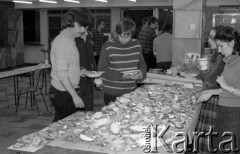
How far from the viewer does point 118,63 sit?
3645 millimetres

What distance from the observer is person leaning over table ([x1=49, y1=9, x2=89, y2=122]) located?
294 cm

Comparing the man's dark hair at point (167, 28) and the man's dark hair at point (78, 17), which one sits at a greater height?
the man's dark hair at point (167, 28)

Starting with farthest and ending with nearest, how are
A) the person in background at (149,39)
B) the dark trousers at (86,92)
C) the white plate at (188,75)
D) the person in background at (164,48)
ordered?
the person in background at (149,39) < the person in background at (164,48) < the white plate at (188,75) < the dark trousers at (86,92)

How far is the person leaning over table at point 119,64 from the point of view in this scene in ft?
11.8

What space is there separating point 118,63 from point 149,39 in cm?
430

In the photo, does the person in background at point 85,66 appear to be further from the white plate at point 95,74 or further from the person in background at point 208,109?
the person in background at point 208,109

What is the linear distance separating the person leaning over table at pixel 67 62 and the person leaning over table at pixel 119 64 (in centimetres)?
57

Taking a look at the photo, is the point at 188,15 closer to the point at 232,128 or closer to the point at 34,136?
the point at 232,128

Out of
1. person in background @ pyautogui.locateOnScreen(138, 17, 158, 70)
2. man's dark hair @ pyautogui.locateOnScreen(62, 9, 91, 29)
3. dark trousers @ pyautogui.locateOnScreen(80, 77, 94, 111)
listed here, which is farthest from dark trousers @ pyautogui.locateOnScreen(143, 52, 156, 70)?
man's dark hair @ pyautogui.locateOnScreen(62, 9, 91, 29)

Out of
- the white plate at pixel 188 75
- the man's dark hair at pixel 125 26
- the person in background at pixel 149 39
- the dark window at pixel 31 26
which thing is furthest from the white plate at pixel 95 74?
the dark window at pixel 31 26

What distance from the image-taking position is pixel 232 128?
2.79 m

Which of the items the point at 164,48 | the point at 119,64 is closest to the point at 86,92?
the point at 119,64

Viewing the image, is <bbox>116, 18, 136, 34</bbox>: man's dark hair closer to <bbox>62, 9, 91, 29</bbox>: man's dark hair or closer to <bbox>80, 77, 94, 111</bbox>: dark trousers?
<bbox>62, 9, 91, 29</bbox>: man's dark hair

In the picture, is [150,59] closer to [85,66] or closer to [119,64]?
[85,66]
